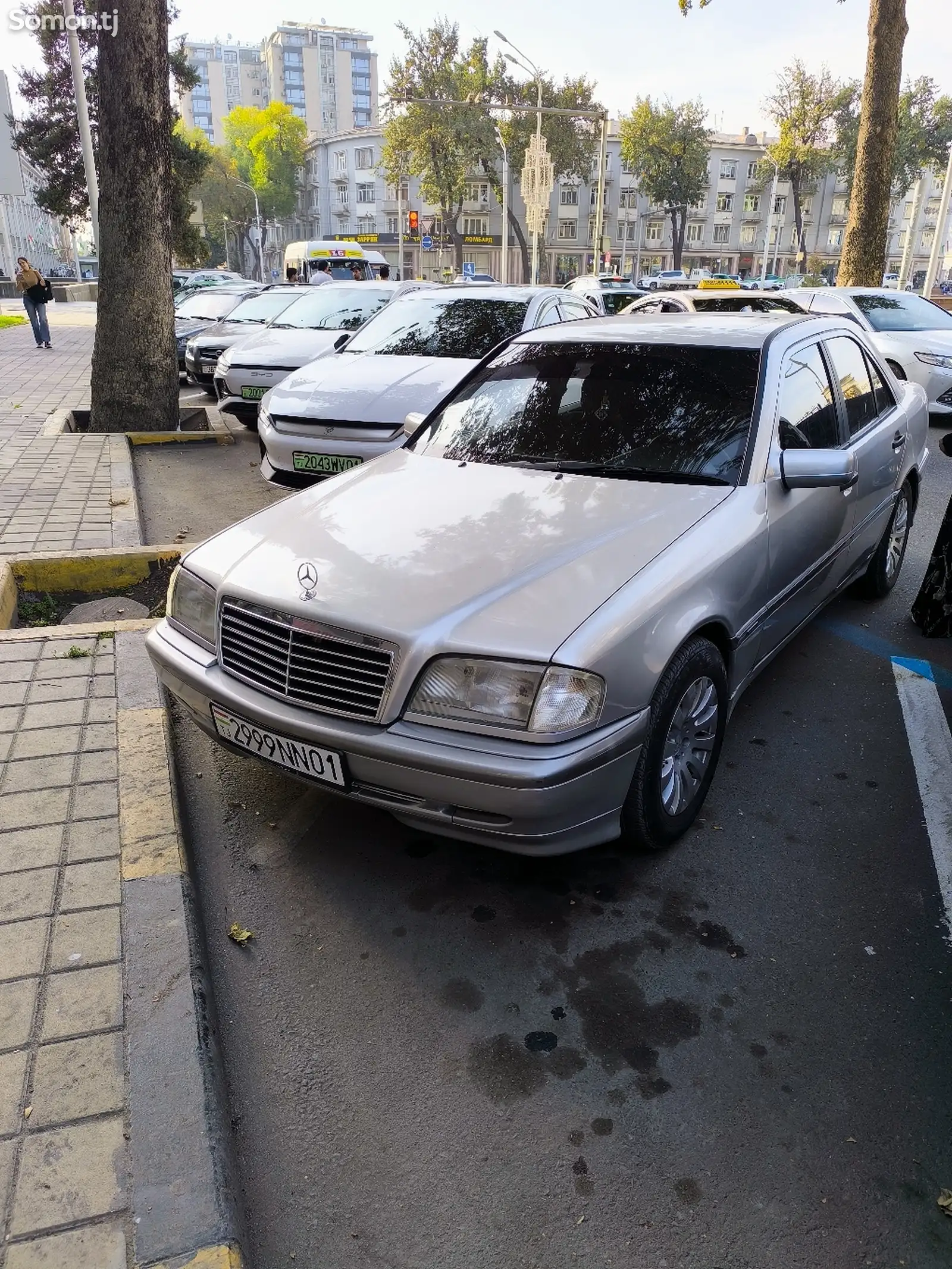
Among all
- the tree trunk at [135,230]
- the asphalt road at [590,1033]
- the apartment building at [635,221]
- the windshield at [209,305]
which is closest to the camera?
the asphalt road at [590,1033]

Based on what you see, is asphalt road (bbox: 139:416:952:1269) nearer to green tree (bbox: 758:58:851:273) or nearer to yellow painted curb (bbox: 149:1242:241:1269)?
yellow painted curb (bbox: 149:1242:241:1269)

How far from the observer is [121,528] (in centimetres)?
617

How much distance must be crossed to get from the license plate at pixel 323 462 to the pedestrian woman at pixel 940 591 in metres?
3.87

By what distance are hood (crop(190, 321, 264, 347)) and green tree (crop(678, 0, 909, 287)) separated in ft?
32.1

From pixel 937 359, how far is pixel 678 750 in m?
9.44

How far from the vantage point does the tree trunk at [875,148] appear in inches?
569

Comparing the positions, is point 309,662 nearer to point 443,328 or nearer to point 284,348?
point 443,328

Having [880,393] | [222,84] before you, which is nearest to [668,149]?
[880,393]

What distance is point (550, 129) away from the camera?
47.3 metres

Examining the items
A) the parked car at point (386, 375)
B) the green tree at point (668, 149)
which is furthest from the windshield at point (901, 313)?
the green tree at point (668, 149)

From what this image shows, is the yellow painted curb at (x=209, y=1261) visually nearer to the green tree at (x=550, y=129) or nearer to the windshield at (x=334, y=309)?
the windshield at (x=334, y=309)

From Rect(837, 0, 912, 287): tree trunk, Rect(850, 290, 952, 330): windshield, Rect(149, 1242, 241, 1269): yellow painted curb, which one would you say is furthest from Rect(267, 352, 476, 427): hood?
Rect(837, 0, 912, 287): tree trunk

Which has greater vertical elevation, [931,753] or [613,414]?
[613,414]

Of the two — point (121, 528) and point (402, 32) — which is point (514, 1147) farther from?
point (402, 32)
